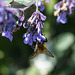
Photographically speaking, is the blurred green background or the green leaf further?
the blurred green background

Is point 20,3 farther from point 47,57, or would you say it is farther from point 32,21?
Result: point 47,57

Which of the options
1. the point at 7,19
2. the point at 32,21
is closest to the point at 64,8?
the point at 32,21

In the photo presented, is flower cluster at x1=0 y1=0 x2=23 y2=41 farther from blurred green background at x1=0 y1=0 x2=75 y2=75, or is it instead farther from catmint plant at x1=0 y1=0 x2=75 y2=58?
blurred green background at x1=0 y1=0 x2=75 y2=75

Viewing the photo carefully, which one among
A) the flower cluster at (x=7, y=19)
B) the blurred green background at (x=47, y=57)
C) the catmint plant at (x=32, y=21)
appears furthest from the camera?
the blurred green background at (x=47, y=57)

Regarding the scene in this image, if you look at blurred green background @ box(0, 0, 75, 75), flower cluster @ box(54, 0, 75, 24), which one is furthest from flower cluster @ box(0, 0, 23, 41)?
blurred green background @ box(0, 0, 75, 75)

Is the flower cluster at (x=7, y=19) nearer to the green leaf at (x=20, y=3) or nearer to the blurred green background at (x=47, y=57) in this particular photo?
the green leaf at (x=20, y=3)

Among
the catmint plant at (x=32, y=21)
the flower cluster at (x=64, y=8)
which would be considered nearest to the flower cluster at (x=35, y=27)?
the catmint plant at (x=32, y=21)

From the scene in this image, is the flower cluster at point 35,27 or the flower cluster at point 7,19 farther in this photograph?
the flower cluster at point 35,27
